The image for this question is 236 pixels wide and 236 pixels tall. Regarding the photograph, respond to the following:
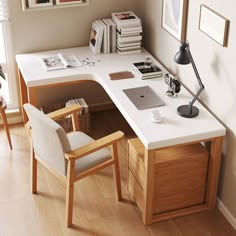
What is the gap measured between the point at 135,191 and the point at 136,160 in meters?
0.24

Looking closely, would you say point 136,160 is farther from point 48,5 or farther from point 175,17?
point 48,5

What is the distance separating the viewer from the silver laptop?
3430 millimetres

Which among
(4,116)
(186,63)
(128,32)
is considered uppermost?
(186,63)

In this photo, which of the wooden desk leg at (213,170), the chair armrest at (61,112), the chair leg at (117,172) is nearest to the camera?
the wooden desk leg at (213,170)

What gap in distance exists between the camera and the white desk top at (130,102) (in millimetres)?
3119

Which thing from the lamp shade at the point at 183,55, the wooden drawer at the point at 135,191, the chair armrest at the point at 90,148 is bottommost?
the wooden drawer at the point at 135,191

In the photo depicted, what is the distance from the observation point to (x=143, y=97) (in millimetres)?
3521

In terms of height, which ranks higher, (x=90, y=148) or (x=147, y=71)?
(x=147, y=71)

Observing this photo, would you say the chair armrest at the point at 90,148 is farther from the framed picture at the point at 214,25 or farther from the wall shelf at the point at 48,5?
the wall shelf at the point at 48,5

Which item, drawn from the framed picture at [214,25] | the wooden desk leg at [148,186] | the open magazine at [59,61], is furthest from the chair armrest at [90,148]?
the open magazine at [59,61]

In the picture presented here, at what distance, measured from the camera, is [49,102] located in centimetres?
446

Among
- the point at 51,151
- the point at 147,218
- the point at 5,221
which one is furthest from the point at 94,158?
the point at 5,221

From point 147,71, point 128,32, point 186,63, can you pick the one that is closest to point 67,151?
point 186,63

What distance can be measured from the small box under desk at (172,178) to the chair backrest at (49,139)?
1.67 feet
